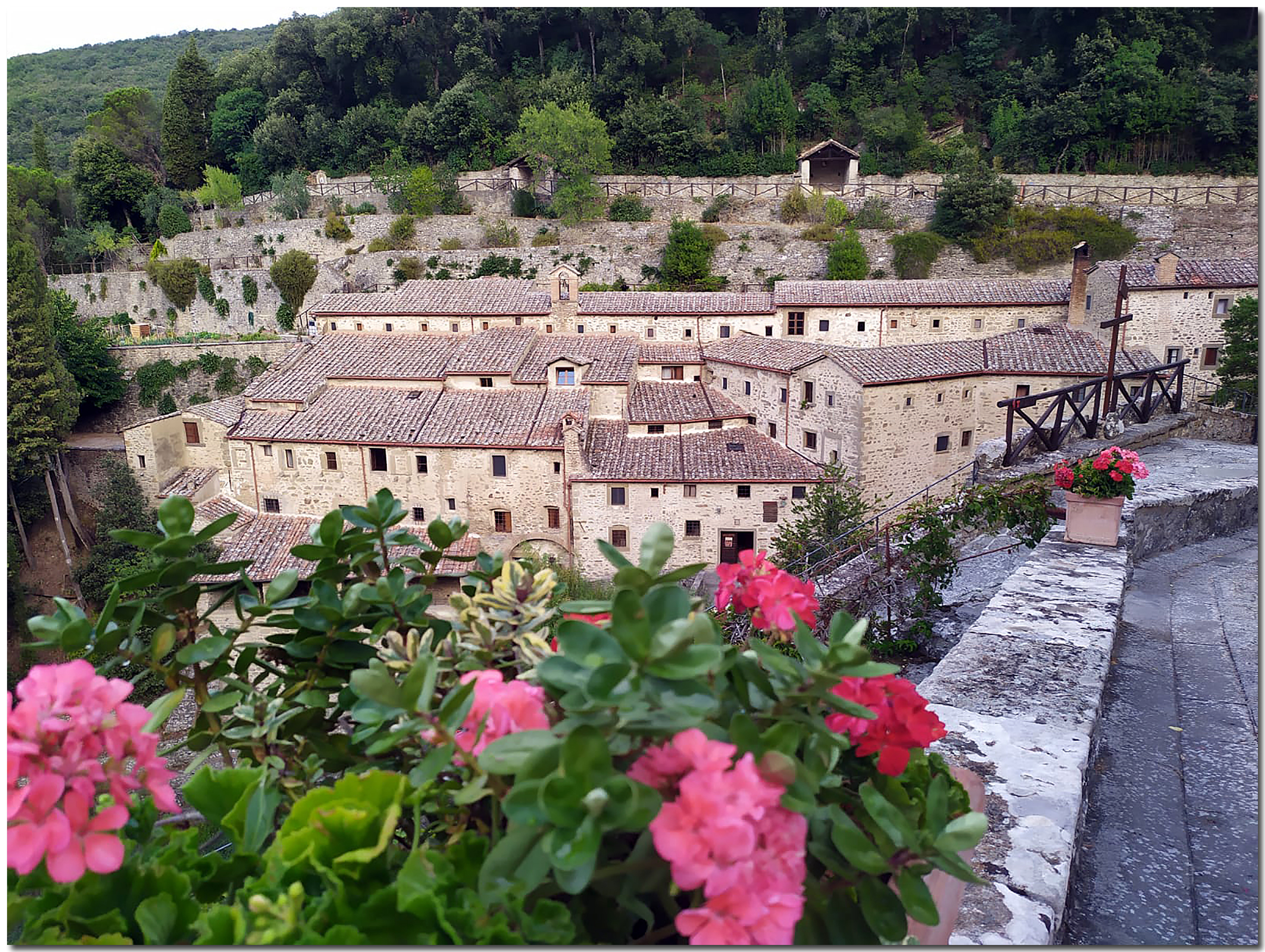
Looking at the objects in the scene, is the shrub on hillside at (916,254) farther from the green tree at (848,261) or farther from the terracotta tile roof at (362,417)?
the terracotta tile roof at (362,417)

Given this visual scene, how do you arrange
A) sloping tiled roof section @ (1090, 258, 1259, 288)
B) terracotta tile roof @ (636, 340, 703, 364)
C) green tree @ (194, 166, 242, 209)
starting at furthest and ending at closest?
green tree @ (194, 166, 242, 209), terracotta tile roof @ (636, 340, 703, 364), sloping tiled roof section @ (1090, 258, 1259, 288)

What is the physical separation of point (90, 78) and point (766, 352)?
53016 mm

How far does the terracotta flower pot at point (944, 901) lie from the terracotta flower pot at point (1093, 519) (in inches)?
134

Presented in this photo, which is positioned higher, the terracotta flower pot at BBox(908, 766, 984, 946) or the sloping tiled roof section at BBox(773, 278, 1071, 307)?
the terracotta flower pot at BBox(908, 766, 984, 946)

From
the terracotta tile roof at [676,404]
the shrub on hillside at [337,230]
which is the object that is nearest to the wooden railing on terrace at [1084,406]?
the terracotta tile roof at [676,404]

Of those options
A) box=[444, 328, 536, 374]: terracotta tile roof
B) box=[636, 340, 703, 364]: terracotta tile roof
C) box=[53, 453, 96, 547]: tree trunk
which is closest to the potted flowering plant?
box=[444, 328, 536, 374]: terracotta tile roof

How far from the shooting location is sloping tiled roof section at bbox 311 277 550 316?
25672mm

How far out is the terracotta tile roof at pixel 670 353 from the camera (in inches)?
950

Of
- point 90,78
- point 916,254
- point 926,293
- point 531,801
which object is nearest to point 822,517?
point 926,293

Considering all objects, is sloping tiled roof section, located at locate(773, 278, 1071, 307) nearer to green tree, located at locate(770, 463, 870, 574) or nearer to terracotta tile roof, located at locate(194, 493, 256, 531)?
green tree, located at locate(770, 463, 870, 574)

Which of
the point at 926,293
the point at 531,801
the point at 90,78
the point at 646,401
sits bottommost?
the point at 646,401

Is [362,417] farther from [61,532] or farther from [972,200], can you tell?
[972,200]

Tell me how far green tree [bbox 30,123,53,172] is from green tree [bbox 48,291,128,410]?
17.3m

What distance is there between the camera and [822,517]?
53.4 feet
